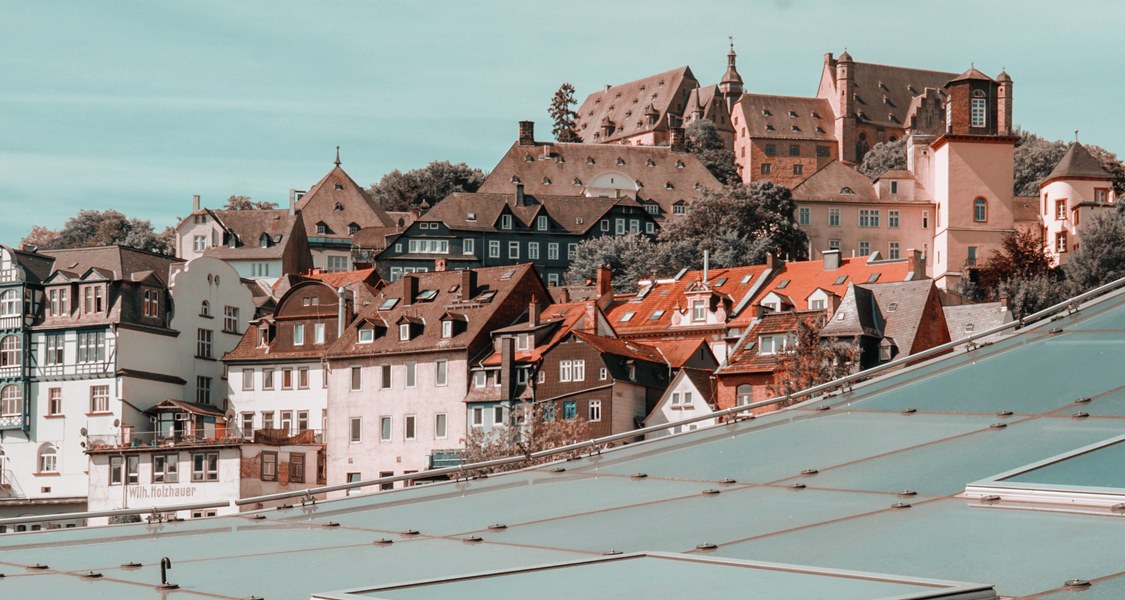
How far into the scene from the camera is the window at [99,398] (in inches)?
3730

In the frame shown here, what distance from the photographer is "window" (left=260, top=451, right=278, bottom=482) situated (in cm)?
8831

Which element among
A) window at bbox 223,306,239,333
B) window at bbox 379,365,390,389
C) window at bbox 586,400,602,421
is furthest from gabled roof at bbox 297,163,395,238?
window at bbox 586,400,602,421

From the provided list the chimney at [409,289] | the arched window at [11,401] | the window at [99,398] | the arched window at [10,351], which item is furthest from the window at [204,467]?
the chimney at [409,289]

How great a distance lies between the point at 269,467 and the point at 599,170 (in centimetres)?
10495

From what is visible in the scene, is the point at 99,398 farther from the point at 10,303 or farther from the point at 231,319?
the point at 231,319

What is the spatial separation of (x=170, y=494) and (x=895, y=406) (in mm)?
68782

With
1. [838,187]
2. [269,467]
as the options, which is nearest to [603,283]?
[269,467]

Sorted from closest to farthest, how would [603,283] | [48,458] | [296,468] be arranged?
[296,468] → [48,458] → [603,283]

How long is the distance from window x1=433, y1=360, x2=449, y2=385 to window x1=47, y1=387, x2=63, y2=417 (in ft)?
71.4

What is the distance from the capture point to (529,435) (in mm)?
78875

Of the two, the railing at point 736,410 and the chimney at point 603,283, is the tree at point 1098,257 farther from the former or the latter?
the railing at point 736,410

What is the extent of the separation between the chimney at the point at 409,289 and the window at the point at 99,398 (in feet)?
58.4

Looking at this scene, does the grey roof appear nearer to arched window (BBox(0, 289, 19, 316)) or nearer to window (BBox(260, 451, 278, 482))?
window (BBox(260, 451, 278, 482))

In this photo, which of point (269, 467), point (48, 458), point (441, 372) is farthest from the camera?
point (48, 458)
